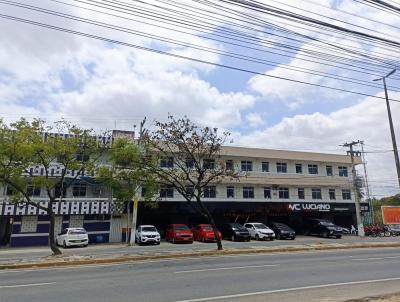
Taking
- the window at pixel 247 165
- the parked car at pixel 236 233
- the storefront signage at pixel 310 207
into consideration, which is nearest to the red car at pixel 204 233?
the parked car at pixel 236 233

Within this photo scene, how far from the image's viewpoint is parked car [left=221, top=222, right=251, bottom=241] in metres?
32.1

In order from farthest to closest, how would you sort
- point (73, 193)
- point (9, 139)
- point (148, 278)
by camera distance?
point (73, 193) → point (9, 139) → point (148, 278)

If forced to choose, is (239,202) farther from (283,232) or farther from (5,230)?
(5,230)

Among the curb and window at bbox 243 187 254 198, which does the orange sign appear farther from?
window at bbox 243 187 254 198

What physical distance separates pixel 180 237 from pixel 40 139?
15264mm

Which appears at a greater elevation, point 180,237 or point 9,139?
point 9,139

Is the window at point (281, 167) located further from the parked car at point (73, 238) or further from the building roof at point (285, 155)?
the parked car at point (73, 238)

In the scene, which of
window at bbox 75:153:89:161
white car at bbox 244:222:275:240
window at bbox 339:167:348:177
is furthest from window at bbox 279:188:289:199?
window at bbox 75:153:89:161

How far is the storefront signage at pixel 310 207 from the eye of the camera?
41.5 m

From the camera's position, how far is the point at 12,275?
42.9ft

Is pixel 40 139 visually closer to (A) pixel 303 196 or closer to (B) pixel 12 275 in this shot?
(B) pixel 12 275

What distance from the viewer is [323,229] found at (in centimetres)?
3741

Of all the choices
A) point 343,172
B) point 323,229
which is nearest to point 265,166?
point 323,229

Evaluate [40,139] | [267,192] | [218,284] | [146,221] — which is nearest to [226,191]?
[267,192]
